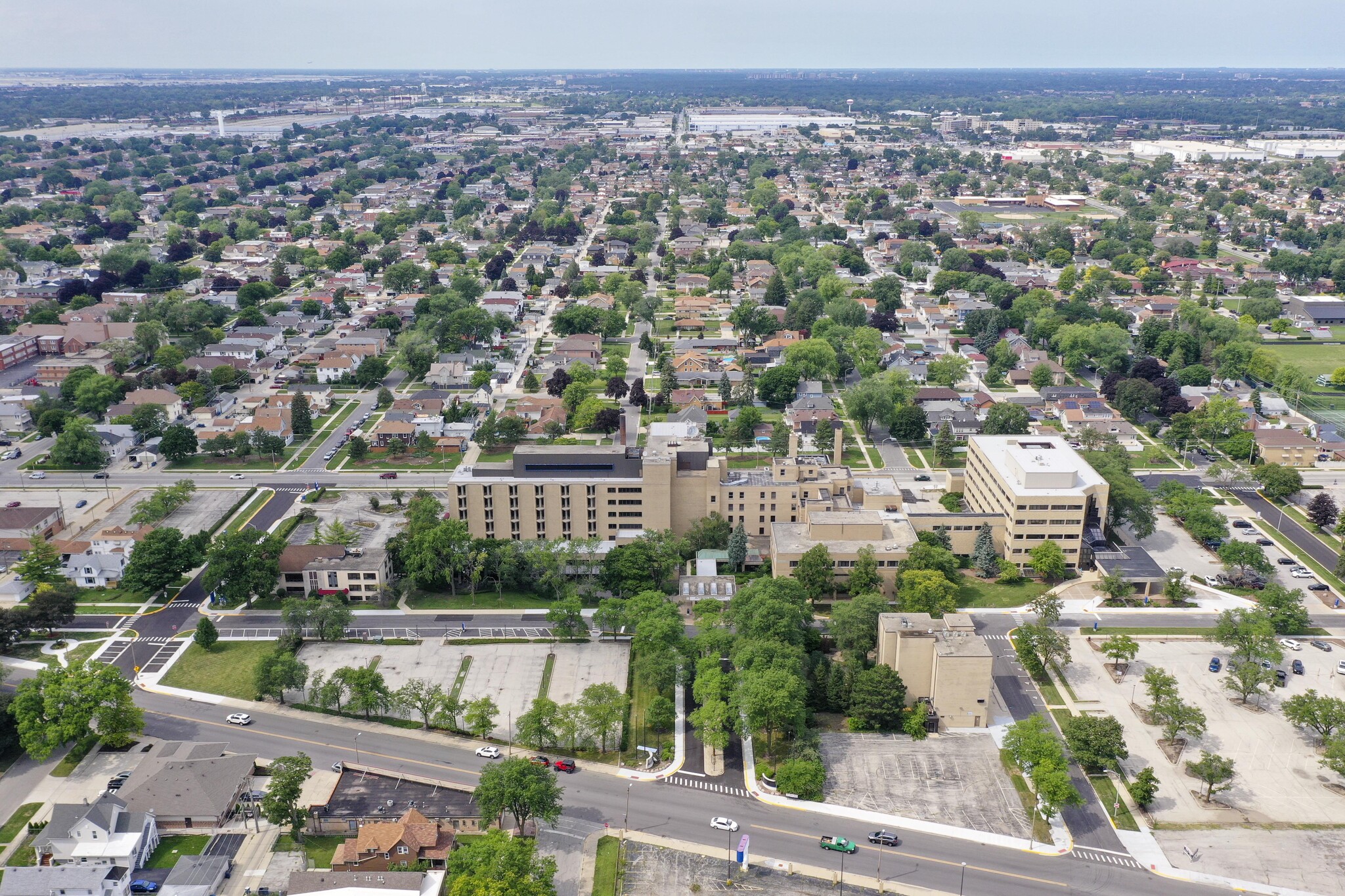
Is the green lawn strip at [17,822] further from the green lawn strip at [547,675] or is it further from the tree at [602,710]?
the tree at [602,710]

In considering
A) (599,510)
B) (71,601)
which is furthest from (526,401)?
(71,601)

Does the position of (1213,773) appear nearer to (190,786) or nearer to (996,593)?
(996,593)

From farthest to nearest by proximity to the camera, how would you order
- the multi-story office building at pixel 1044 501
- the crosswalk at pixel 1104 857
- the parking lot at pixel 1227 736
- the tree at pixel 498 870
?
the multi-story office building at pixel 1044 501, the parking lot at pixel 1227 736, the crosswalk at pixel 1104 857, the tree at pixel 498 870

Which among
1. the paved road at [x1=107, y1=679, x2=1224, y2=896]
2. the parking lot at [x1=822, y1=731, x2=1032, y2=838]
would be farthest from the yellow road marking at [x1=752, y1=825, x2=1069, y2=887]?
the parking lot at [x1=822, y1=731, x2=1032, y2=838]

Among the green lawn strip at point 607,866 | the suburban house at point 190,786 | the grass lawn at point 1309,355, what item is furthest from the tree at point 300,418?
the grass lawn at point 1309,355

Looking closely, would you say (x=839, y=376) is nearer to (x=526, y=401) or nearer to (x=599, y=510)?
(x=526, y=401)

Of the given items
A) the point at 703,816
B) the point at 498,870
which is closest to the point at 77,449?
the point at 498,870
